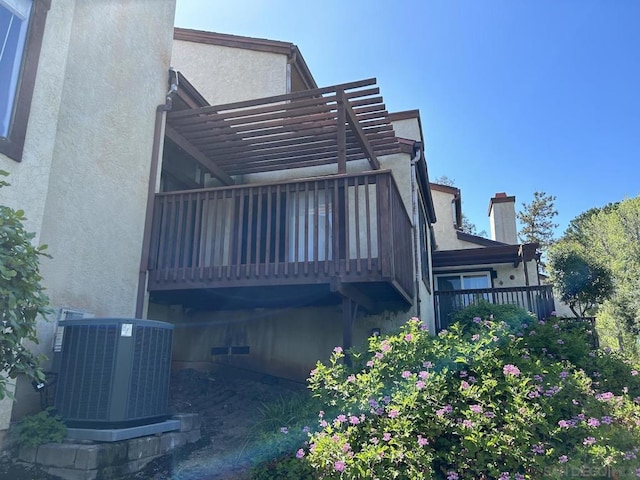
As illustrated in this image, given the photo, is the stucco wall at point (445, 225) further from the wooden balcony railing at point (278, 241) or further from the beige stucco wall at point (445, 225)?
the wooden balcony railing at point (278, 241)

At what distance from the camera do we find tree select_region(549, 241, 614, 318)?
14.8 metres

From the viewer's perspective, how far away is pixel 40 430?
12.9ft

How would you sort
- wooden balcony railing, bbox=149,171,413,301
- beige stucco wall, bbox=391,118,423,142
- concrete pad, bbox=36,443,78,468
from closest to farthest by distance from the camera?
concrete pad, bbox=36,443,78,468 → wooden balcony railing, bbox=149,171,413,301 → beige stucco wall, bbox=391,118,423,142

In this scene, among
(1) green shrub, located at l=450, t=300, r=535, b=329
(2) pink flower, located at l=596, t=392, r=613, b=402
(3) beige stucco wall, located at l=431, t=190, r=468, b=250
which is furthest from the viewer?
(3) beige stucco wall, located at l=431, t=190, r=468, b=250

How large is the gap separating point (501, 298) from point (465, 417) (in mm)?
8773

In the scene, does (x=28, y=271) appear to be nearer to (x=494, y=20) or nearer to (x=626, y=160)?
(x=494, y=20)

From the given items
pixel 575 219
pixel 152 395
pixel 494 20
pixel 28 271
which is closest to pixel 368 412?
pixel 152 395

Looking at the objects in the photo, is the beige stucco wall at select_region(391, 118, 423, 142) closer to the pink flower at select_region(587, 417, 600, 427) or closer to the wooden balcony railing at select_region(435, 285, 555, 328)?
Answer: the wooden balcony railing at select_region(435, 285, 555, 328)

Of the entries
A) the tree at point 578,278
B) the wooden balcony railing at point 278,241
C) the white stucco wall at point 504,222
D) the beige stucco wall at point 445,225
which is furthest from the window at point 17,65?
the white stucco wall at point 504,222

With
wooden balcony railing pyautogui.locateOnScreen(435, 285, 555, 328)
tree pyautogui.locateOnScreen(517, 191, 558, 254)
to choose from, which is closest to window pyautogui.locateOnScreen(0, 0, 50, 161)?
wooden balcony railing pyautogui.locateOnScreen(435, 285, 555, 328)

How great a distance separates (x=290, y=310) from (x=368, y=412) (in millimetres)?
4271

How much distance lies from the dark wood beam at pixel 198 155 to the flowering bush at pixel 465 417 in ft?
14.6

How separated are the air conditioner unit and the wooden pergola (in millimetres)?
3385

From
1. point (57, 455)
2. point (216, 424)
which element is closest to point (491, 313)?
point (216, 424)
